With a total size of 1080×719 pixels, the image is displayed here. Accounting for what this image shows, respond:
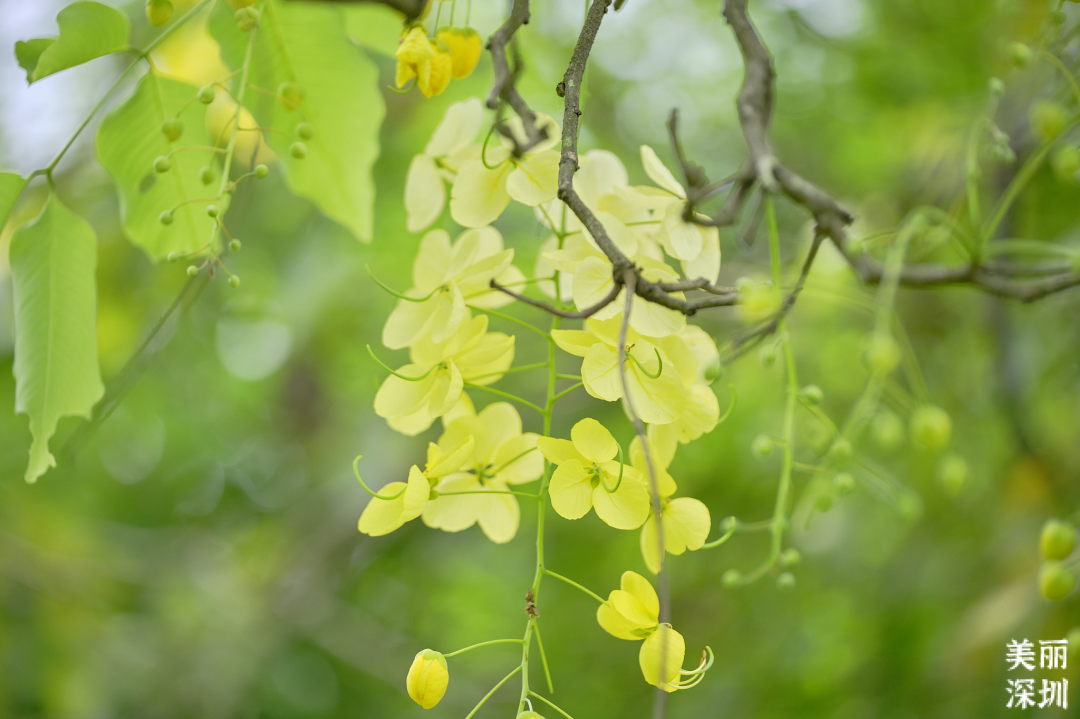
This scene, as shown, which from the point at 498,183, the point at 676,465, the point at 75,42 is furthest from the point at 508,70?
the point at 676,465

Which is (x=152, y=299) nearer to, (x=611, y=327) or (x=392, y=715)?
(x=392, y=715)

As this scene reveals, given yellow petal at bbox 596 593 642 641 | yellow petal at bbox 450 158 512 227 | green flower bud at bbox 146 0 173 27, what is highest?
green flower bud at bbox 146 0 173 27

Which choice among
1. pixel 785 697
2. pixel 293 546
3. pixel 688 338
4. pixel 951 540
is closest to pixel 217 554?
pixel 293 546

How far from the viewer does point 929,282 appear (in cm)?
38

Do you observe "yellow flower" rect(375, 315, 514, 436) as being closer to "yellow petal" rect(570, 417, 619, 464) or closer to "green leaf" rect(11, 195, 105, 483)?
"yellow petal" rect(570, 417, 619, 464)

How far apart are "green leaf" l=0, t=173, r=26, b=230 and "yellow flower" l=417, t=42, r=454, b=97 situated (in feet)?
0.95

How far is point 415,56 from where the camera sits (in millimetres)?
420

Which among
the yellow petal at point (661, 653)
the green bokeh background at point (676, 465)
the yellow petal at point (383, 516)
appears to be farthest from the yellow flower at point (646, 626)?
the green bokeh background at point (676, 465)

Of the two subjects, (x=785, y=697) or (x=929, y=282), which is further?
(x=785, y=697)

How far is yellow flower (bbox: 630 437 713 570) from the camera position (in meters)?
0.36

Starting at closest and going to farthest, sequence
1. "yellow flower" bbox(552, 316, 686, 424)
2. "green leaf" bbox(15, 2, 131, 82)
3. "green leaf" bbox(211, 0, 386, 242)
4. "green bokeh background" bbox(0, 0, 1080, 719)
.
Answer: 1. "yellow flower" bbox(552, 316, 686, 424)
2. "green leaf" bbox(15, 2, 131, 82)
3. "green leaf" bbox(211, 0, 386, 242)
4. "green bokeh background" bbox(0, 0, 1080, 719)

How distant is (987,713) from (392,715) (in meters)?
A: 1.62

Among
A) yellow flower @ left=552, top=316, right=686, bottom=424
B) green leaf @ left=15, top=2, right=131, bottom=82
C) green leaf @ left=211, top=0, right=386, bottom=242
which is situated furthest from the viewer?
green leaf @ left=211, top=0, right=386, bottom=242

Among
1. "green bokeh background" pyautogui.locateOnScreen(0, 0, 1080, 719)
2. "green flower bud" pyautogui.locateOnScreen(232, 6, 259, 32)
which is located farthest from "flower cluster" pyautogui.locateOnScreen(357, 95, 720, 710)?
"green bokeh background" pyautogui.locateOnScreen(0, 0, 1080, 719)
